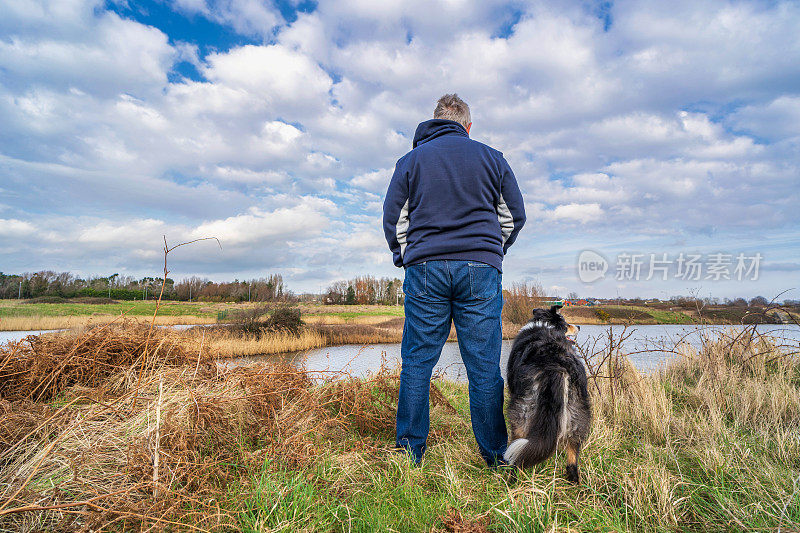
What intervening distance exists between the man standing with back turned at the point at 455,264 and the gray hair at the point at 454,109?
31cm

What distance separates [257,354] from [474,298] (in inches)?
549

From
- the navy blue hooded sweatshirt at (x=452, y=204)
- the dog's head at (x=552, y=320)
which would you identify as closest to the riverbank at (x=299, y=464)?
the dog's head at (x=552, y=320)

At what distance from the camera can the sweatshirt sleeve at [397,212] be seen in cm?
275

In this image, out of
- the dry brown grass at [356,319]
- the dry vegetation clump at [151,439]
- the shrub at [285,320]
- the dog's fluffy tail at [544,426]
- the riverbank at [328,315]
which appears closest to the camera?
the dry vegetation clump at [151,439]

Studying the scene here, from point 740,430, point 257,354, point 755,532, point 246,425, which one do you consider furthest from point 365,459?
point 257,354

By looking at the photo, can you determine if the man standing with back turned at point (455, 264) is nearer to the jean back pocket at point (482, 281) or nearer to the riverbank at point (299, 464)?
the jean back pocket at point (482, 281)

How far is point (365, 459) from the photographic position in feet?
8.25

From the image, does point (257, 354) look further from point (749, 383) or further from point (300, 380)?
point (749, 383)

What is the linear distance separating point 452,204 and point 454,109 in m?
0.89

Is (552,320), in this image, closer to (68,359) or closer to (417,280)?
(417,280)

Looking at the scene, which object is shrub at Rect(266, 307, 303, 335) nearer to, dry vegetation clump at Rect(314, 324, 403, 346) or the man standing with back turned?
dry vegetation clump at Rect(314, 324, 403, 346)

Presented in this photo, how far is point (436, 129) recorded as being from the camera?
2.93 meters

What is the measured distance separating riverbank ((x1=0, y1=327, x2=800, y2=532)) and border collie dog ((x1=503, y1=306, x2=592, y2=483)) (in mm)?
171

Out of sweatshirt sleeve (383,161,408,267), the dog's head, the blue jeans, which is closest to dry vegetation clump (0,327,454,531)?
the blue jeans
